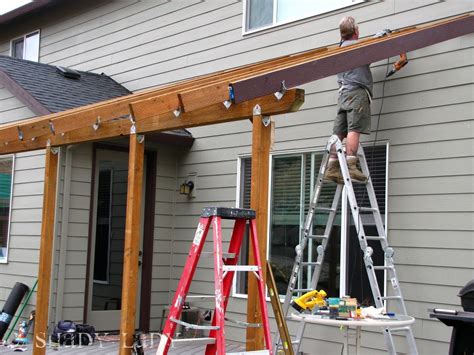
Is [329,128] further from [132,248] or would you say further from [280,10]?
[132,248]

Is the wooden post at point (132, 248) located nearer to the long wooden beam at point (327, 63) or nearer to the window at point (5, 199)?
the long wooden beam at point (327, 63)

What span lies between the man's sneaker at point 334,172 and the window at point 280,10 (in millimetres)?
1979

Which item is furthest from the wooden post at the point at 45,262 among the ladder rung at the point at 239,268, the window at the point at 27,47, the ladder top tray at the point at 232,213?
the window at the point at 27,47

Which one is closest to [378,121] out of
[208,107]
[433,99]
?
[433,99]

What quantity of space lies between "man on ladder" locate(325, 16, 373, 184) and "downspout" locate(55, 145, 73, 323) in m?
3.31

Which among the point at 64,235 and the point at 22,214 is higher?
the point at 22,214

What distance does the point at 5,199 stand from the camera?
8.73m

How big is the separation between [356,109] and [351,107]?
0.17ft

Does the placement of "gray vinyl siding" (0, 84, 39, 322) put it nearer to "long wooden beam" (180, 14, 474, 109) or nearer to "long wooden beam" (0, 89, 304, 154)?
"long wooden beam" (0, 89, 304, 154)

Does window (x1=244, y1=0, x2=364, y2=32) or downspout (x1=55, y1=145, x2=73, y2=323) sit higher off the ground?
window (x1=244, y1=0, x2=364, y2=32)

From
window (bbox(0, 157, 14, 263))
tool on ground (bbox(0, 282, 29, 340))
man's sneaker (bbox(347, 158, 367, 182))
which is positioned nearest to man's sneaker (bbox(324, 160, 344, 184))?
man's sneaker (bbox(347, 158, 367, 182))

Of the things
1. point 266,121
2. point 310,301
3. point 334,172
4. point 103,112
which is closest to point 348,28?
point 334,172

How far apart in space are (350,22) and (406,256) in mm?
2199

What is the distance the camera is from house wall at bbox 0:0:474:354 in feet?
18.6
